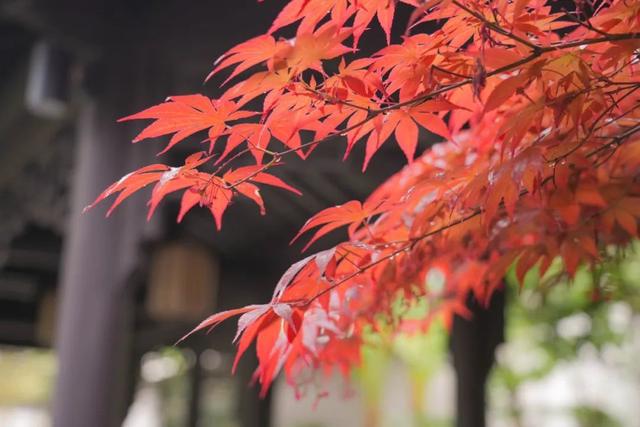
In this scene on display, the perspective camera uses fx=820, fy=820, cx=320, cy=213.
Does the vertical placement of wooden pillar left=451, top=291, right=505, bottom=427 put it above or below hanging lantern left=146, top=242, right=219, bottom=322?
below

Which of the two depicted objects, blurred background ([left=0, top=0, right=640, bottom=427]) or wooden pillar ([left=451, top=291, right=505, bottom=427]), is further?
wooden pillar ([left=451, top=291, right=505, bottom=427])

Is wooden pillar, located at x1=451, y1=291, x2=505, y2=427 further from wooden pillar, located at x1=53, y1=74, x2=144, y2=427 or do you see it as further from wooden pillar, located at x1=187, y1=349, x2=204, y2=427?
wooden pillar, located at x1=187, y1=349, x2=204, y2=427

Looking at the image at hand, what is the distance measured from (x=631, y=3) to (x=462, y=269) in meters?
1.22

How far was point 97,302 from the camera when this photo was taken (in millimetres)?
2721

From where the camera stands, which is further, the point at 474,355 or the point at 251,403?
the point at 251,403

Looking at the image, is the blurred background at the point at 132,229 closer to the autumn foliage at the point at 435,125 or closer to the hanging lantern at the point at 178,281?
the hanging lantern at the point at 178,281

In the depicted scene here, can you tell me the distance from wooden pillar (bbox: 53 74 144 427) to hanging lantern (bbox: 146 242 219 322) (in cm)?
57

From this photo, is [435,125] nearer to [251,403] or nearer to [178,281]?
[178,281]

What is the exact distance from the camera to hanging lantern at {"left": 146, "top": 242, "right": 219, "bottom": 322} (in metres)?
3.42

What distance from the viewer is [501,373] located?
22.4 feet

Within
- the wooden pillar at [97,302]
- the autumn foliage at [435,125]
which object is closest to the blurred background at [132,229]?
the wooden pillar at [97,302]

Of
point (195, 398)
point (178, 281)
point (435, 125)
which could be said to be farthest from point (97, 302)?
point (195, 398)

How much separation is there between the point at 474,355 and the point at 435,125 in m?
2.02

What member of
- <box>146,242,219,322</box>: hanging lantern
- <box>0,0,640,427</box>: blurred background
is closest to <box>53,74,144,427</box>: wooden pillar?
<box>0,0,640,427</box>: blurred background
